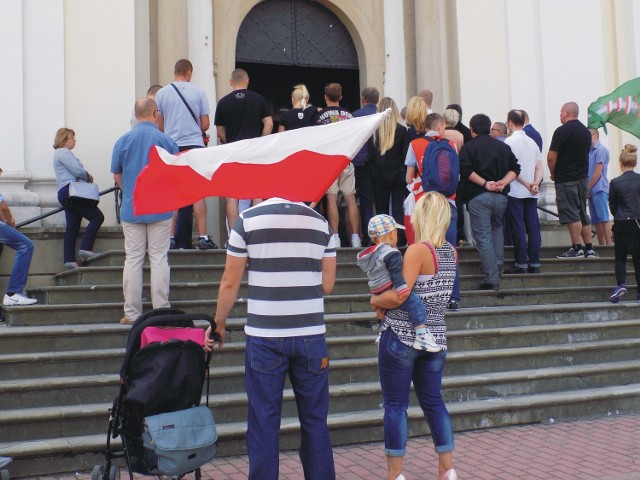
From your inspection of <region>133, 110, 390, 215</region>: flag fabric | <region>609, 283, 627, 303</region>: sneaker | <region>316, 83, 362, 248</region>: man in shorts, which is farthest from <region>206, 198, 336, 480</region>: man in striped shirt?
<region>609, 283, 627, 303</region>: sneaker

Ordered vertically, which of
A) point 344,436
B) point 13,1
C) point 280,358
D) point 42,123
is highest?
point 13,1

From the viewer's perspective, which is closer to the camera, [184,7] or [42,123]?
[42,123]

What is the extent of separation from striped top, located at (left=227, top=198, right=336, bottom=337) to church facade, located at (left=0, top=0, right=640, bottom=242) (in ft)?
18.8

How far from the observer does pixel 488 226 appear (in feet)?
29.7

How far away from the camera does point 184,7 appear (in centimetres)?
1152

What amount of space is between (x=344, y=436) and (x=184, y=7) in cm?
712

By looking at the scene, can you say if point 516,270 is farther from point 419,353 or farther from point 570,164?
point 419,353

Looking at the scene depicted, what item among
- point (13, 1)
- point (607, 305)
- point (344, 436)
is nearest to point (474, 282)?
point (607, 305)

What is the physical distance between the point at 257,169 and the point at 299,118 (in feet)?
16.6

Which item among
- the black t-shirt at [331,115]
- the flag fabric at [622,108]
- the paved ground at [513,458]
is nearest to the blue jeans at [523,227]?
the flag fabric at [622,108]

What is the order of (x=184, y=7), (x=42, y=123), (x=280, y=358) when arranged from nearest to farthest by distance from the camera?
1. (x=280, y=358)
2. (x=42, y=123)
3. (x=184, y=7)

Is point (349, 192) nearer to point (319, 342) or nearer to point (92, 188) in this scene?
point (92, 188)

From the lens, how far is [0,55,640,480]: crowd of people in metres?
4.84

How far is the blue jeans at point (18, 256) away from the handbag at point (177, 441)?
3.89 metres
